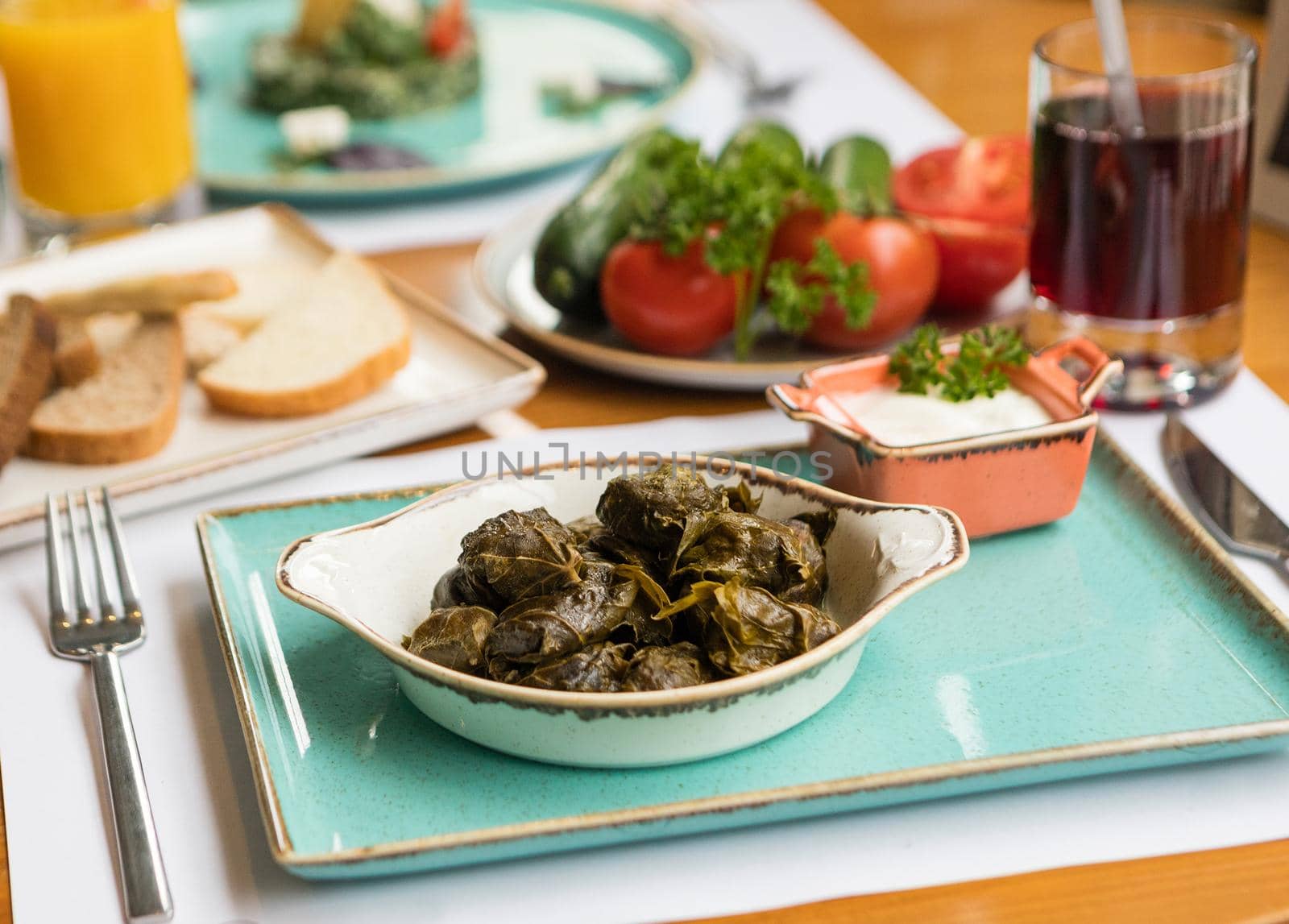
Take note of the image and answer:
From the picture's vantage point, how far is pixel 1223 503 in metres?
1.48

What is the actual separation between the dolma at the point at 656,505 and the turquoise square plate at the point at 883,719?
190 mm

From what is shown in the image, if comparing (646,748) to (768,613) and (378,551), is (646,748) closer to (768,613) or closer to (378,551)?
(768,613)

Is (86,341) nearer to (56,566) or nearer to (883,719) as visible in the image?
(56,566)

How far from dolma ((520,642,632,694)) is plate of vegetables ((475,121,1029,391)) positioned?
0.75 metres

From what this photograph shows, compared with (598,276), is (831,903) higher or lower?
lower

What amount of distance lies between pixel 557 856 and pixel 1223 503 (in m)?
0.84

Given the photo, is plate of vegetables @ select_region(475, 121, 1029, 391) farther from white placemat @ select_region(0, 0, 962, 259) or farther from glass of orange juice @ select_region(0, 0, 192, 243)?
glass of orange juice @ select_region(0, 0, 192, 243)

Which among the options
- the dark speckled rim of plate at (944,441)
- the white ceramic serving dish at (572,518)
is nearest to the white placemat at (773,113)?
the dark speckled rim of plate at (944,441)

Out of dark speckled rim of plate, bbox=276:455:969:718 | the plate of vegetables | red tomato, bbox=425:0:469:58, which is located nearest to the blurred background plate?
the plate of vegetables

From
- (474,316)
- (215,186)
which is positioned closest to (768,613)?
(474,316)

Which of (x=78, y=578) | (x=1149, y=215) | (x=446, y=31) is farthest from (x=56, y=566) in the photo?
(x=446, y=31)

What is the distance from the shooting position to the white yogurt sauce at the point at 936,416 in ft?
4.64

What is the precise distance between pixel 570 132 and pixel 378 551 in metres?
1.56

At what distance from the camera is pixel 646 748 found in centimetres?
104
